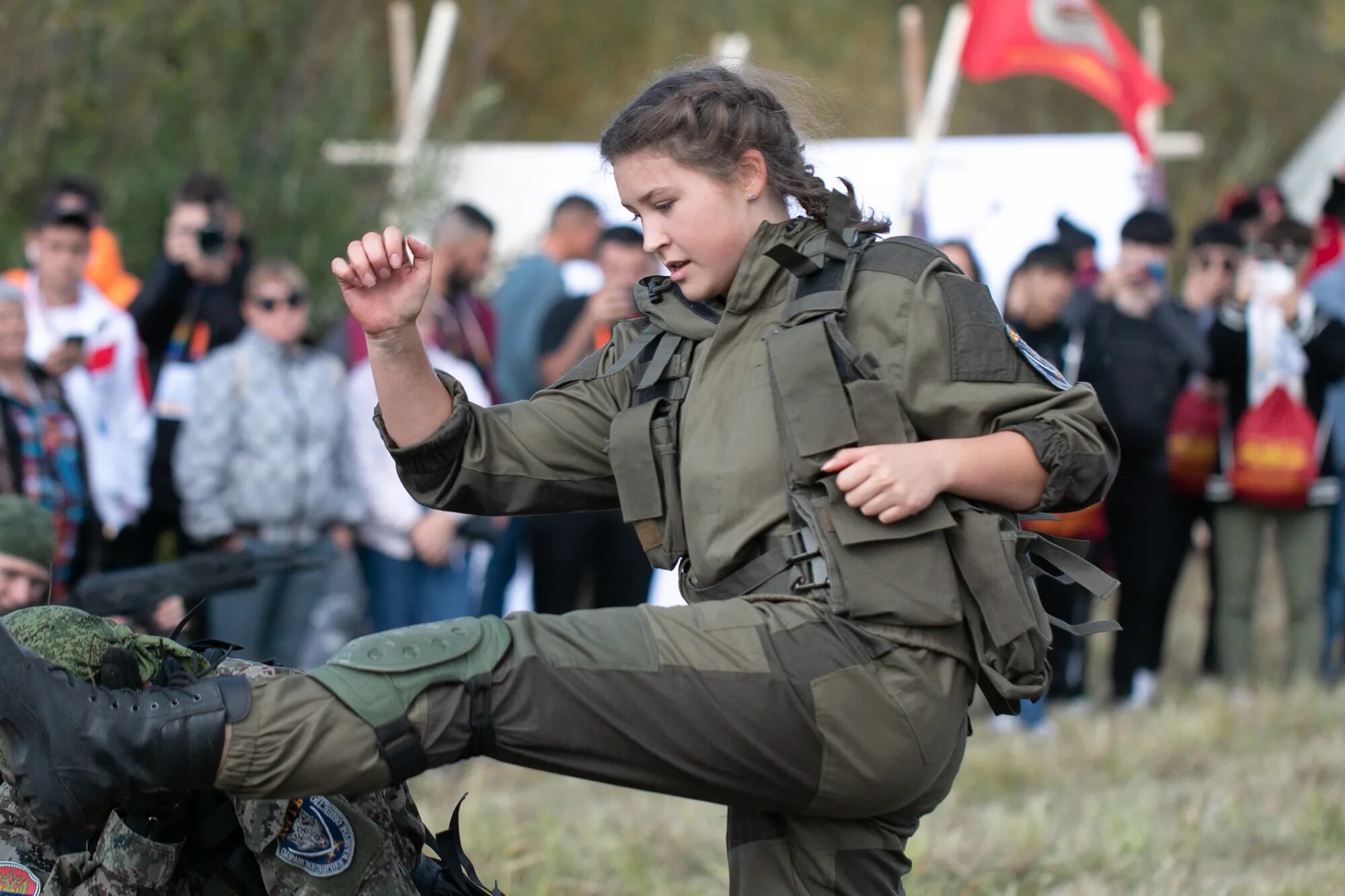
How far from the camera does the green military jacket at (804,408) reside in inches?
119

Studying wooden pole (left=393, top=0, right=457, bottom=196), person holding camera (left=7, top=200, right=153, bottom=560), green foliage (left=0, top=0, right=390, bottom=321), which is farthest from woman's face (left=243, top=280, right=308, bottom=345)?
wooden pole (left=393, top=0, right=457, bottom=196)

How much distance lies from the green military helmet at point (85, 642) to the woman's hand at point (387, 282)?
695mm

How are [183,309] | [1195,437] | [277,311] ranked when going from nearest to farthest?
→ [277,311], [183,309], [1195,437]

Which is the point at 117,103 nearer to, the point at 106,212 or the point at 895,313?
the point at 106,212

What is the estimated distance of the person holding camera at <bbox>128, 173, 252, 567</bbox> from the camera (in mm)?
6723

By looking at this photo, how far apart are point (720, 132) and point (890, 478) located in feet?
2.38

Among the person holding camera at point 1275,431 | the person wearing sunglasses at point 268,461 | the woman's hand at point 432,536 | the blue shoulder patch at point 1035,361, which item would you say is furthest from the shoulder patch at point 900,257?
the person holding camera at point 1275,431

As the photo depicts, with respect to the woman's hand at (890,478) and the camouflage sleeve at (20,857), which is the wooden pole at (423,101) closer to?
the camouflage sleeve at (20,857)

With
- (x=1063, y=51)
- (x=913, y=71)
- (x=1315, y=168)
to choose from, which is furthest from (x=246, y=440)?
(x=1315, y=168)

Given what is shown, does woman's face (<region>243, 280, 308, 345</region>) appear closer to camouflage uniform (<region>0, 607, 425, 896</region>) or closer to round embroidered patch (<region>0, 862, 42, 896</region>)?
camouflage uniform (<region>0, 607, 425, 896</region>)

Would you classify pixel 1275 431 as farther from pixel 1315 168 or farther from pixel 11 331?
pixel 1315 168

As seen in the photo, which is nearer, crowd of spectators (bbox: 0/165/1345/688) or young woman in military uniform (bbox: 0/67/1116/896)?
young woman in military uniform (bbox: 0/67/1116/896)

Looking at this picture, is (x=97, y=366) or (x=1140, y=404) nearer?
(x=97, y=366)

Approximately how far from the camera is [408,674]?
267cm
